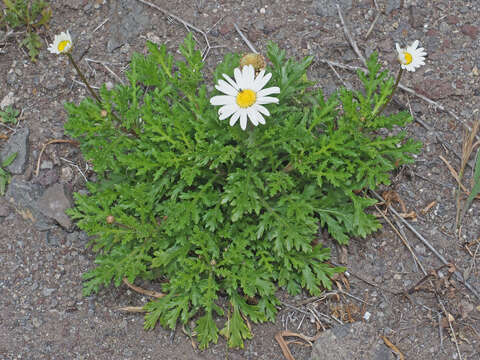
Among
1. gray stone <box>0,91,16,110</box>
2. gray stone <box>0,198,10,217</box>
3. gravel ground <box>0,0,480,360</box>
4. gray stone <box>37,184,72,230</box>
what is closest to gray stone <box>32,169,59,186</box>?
gravel ground <box>0,0,480,360</box>

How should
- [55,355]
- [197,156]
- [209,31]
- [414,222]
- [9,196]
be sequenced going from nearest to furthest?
[197,156]
[55,355]
[414,222]
[9,196]
[209,31]

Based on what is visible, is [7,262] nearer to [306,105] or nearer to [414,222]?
[306,105]

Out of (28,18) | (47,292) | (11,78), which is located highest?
(28,18)

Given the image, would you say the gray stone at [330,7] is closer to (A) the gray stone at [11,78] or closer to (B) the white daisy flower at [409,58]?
(B) the white daisy flower at [409,58]

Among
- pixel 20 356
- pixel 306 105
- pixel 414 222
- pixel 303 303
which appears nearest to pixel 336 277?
pixel 303 303

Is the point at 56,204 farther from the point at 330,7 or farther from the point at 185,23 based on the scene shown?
the point at 330,7

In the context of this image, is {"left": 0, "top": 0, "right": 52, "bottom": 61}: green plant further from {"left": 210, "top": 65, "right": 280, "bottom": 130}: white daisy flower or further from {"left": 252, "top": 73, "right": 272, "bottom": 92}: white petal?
{"left": 252, "top": 73, "right": 272, "bottom": 92}: white petal

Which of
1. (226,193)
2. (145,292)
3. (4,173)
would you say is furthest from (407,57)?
(4,173)
